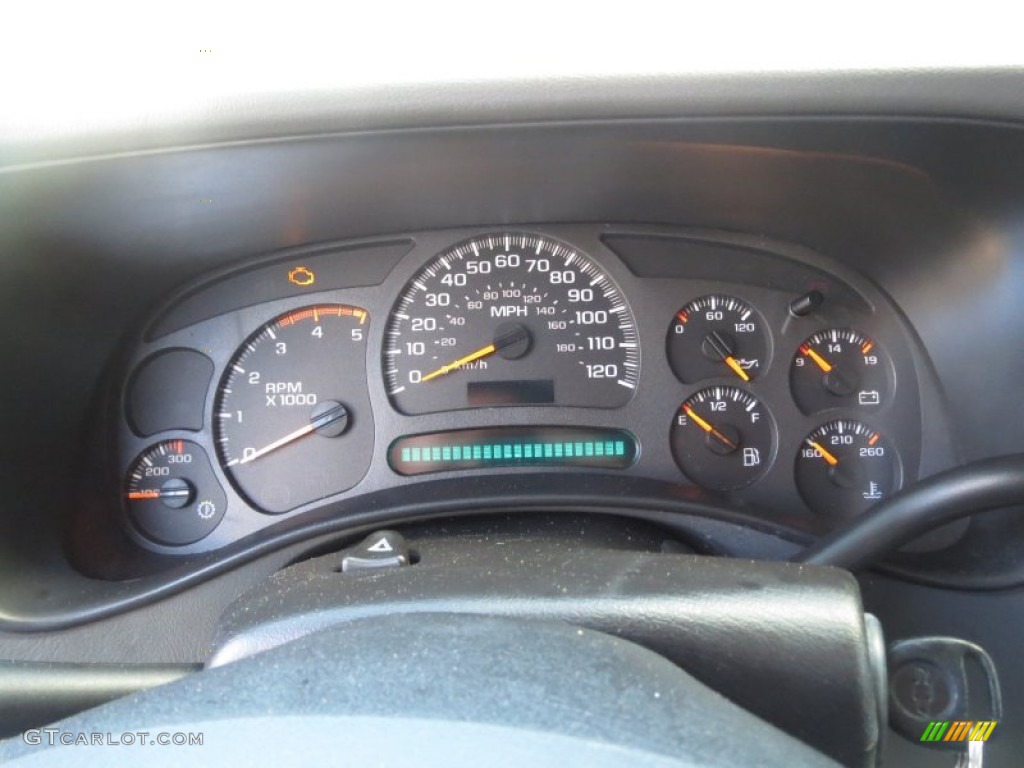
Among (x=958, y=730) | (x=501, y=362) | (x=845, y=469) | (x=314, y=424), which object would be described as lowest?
(x=958, y=730)

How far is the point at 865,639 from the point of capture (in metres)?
1.34

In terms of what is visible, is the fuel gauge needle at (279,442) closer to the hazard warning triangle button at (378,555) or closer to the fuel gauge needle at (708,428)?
the hazard warning triangle button at (378,555)

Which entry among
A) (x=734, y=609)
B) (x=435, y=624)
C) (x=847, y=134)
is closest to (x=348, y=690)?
Answer: (x=435, y=624)

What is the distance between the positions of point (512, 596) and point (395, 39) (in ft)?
3.17

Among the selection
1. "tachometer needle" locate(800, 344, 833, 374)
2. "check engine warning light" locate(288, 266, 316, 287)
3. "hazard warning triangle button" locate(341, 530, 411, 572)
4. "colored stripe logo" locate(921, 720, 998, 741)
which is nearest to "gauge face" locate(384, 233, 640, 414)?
"check engine warning light" locate(288, 266, 316, 287)

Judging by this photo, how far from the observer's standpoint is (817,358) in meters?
2.64

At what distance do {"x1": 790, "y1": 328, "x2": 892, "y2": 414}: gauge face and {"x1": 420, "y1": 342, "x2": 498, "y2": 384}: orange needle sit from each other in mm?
830

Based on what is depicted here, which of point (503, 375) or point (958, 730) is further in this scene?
point (503, 375)

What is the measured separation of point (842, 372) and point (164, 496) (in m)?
1.85

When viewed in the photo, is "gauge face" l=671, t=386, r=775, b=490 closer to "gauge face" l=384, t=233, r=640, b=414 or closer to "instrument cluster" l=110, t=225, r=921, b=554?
"instrument cluster" l=110, t=225, r=921, b=554

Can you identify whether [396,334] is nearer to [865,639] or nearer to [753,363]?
[753,363]

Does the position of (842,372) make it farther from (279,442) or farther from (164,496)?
(164,496)

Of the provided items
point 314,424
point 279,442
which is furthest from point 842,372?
point 279,442

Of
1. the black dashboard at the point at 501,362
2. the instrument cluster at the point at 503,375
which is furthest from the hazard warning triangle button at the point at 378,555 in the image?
the instrument cluster at the point at 503,375
